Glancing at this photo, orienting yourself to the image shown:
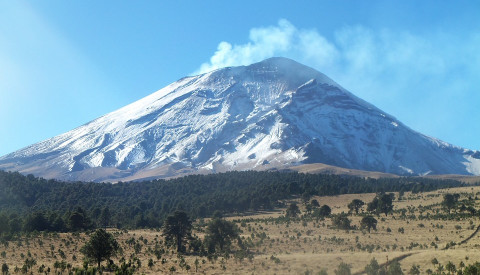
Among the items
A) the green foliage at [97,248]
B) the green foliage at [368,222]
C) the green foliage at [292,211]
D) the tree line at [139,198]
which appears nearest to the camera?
the green foliage at [97,248]

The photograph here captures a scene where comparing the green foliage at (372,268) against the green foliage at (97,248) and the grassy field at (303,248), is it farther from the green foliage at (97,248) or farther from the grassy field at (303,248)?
the green foliage at (97,248)

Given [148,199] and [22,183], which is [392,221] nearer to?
[148,199]

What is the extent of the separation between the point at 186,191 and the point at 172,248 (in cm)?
8836

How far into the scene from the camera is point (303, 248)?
172ft

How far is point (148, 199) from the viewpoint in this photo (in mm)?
139250

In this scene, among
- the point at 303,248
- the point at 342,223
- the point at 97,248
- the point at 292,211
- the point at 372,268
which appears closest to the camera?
the point at 372,268

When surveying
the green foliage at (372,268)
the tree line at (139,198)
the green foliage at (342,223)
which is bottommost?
the green foliage at (372,268)

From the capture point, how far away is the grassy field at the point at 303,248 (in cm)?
4094

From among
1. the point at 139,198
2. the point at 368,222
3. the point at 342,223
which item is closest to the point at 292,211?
the point at 342,223

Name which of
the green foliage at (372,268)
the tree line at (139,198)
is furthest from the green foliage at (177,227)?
the green foliage at (372,268)

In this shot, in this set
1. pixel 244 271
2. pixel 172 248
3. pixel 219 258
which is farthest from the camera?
pixel 172 248

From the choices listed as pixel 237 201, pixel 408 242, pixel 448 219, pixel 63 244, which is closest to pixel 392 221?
pixel 448 219

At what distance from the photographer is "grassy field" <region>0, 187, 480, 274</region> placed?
40.9 meters

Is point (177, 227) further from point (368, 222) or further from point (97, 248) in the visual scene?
point (368, 222)
